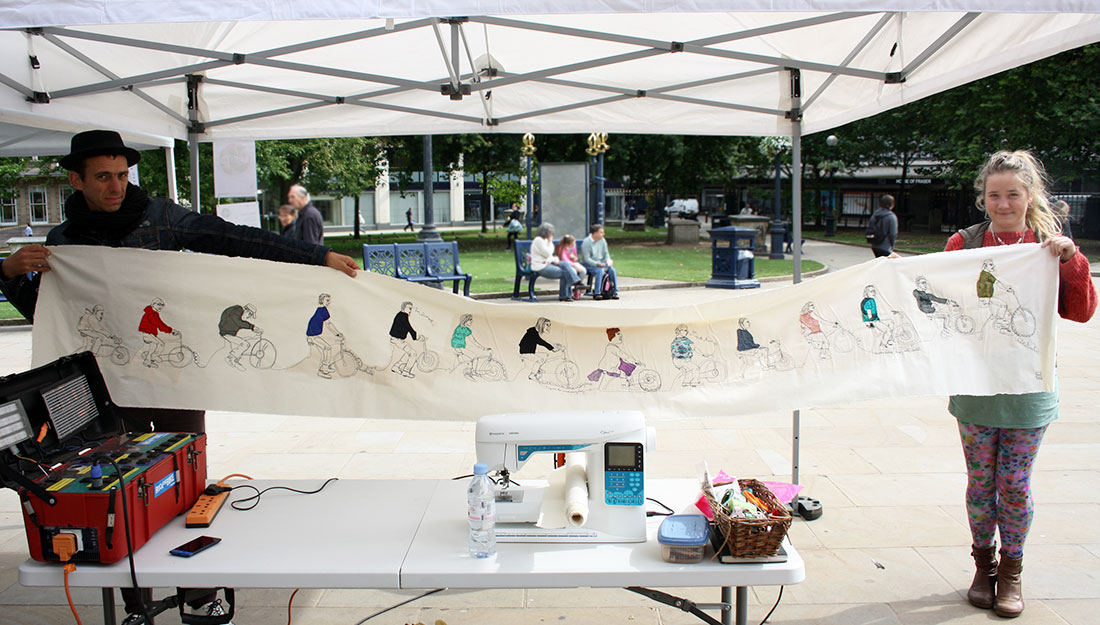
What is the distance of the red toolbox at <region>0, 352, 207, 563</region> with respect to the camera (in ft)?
8.27

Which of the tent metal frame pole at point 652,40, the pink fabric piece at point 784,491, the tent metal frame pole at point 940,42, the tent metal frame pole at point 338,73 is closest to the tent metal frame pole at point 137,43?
the tent metal frame pole at point 338,73

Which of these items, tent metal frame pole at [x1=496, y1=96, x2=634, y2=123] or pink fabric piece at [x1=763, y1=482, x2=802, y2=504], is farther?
tent metal frame pole at [x1=496, y1=96, x2=634, y2=123]

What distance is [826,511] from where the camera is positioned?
5.00 m

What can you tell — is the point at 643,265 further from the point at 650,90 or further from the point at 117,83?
the point at 117,83

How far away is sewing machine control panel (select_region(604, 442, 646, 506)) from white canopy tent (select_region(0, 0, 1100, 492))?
6.92 ft

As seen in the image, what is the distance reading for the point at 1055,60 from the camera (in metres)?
22.4

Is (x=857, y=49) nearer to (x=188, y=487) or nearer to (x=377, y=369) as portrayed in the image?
(x=377, y=369)

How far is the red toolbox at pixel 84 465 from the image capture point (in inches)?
99.2

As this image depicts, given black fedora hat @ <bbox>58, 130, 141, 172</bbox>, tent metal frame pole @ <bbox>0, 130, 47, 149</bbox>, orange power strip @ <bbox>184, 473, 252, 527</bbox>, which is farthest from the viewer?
tent metal frame pole @ <bbox>0, 130, 47, 149</bbox>

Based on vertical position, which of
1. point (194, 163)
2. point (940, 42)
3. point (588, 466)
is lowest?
point (588, 466)

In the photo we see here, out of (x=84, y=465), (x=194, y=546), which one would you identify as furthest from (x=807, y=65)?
(x=84, y=465)

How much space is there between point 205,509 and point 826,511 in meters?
3.68

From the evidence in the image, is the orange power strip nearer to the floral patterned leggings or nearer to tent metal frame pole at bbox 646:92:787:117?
the floral patterned leggings

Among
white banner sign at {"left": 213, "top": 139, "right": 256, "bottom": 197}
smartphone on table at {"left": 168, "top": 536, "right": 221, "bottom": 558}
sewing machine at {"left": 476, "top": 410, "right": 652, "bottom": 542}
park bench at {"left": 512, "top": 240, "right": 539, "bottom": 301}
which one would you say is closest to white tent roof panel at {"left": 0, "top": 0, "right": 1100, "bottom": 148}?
white banner sign at {"left": 213, "top": 139, "right": 256, "bottom": 197}
